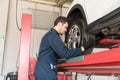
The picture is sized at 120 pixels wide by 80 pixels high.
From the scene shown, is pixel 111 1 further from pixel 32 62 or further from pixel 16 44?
pixel 16 44

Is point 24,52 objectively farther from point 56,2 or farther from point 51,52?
point 56,2

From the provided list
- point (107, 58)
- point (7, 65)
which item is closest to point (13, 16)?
point (7, 65)

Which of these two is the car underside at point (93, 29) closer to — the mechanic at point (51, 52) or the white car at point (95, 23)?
the white car at point (95, 23)

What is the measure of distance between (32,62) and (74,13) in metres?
1.33

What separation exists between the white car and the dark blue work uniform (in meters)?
0.42

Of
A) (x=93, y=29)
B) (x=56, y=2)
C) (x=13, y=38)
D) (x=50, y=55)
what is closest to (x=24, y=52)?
(x=50, y=55)

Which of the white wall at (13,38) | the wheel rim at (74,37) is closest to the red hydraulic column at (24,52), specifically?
the wheel rim at (74,37)

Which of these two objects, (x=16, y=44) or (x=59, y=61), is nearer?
(x=59, y=61)

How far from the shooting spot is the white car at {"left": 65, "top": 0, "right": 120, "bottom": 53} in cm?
219

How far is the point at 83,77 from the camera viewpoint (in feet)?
15.0

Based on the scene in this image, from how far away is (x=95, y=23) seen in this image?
8.21 feet

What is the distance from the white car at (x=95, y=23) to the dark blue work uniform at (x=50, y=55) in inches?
16.5

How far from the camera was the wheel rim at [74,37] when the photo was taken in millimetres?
2844

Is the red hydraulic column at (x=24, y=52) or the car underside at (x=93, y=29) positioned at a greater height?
the car underside at (x=93, y=29)
